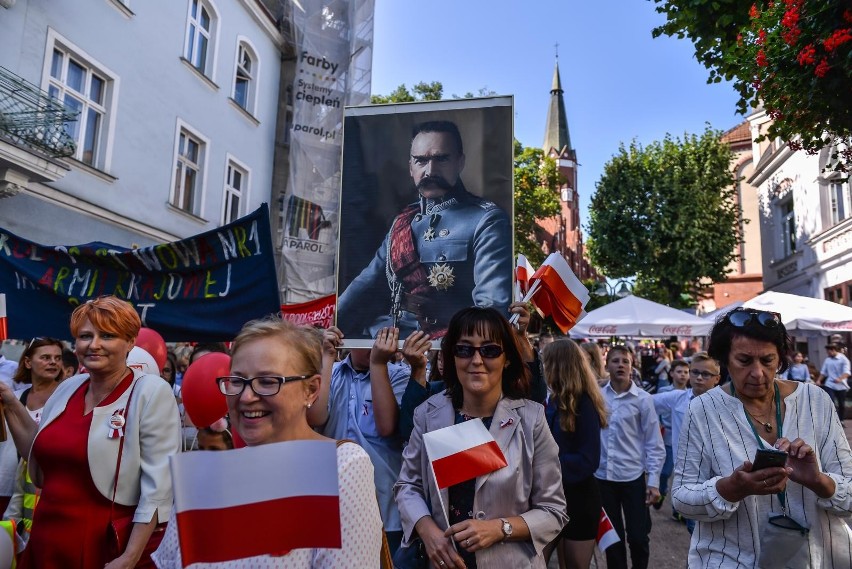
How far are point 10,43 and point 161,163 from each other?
3876mm

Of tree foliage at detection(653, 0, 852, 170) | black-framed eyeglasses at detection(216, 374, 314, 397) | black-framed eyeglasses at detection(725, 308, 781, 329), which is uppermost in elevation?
tree foliage at detection(653, 0, 852, 170)

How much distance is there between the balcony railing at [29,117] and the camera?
8328mm

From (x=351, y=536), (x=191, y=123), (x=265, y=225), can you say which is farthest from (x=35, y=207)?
(x=351, y=536)

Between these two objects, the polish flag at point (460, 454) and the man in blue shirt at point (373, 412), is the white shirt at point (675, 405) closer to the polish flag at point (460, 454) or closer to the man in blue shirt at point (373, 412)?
the man in blue shirt at point (373, 412)

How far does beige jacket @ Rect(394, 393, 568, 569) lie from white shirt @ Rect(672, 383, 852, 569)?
49 cm

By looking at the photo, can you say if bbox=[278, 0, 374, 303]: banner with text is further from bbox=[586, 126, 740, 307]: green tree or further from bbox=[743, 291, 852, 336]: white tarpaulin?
bbox=[586, 126, 740, 307]: green tree

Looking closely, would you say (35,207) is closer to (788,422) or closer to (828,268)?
(788,422)

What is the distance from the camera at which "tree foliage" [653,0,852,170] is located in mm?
4383

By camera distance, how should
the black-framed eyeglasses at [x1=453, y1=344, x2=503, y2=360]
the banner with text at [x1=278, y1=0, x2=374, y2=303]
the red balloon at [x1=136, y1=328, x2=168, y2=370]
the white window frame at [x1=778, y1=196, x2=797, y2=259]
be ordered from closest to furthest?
the black-framed eyeglasses at [x1=453, y1=344, x2=503, y2=360], the red balloon at [x1=136, y1=328, x2=168, y2=370], the banner with text at [x1=278, y1=0, x2=374, y2=303], the white window frame at [x1=778, y1=196, x2=797, y2=259]

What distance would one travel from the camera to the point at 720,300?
36.3 metres

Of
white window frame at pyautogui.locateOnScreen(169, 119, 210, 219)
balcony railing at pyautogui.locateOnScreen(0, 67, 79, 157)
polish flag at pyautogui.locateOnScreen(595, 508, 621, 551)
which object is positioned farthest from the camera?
white window frame at pyautogui.locateOnScreen(169, 119, 210, 219)

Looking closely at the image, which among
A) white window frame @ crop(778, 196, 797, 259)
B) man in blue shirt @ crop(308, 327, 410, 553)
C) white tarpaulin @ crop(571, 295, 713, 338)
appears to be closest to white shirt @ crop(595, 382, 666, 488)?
man in blue shirt @ crop(308, 327, 410, 553)

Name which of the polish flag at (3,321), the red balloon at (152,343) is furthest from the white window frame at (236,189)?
the red balloon at (152,343)

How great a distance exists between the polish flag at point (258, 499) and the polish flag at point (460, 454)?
35.4 inches
